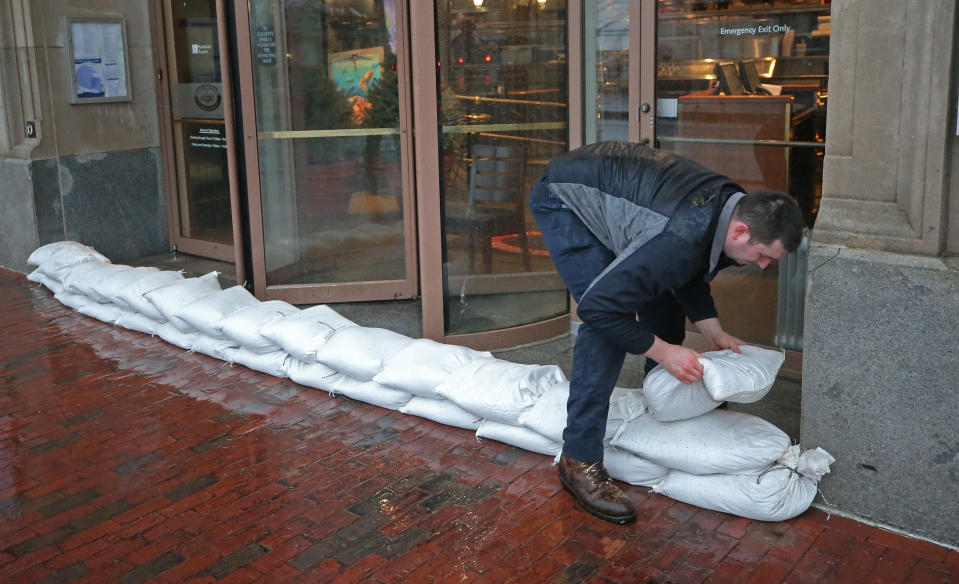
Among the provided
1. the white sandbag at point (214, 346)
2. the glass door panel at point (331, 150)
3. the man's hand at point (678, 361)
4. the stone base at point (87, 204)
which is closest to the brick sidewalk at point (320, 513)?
the white sandbag at point (214, 346)

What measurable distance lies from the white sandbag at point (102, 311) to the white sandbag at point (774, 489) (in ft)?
13.5

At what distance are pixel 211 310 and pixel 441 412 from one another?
1.69m

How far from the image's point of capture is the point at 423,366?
450cm

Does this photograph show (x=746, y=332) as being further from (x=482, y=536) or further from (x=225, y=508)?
(x=225, y=508)

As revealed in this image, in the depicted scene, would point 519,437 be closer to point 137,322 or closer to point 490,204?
point 490,204

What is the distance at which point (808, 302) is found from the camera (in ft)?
11.4

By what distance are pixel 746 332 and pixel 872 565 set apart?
6.26 ft

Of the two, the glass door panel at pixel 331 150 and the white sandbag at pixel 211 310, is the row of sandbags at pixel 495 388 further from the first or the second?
the glass door panel at pixel 331 150

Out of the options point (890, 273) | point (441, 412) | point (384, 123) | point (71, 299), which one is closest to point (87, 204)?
point (71, 299)

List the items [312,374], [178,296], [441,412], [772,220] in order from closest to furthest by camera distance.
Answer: [772,220], [441,412], [312,374], [178,296]

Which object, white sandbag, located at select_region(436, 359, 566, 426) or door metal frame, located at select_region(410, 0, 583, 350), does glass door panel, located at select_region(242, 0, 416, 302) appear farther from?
white sandbag, located at select_region(436, 359, 566, 426)

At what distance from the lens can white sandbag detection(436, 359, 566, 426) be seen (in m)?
4.14

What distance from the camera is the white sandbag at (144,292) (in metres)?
5.91

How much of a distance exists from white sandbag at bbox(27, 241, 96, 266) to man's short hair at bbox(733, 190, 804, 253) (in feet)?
17.4
